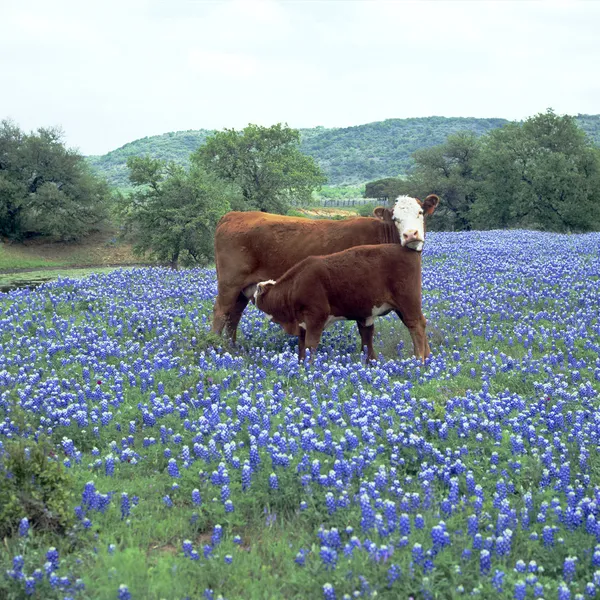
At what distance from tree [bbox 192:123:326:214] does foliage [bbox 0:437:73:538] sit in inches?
2418

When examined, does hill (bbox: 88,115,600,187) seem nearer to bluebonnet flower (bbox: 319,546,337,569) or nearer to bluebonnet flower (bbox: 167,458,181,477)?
bluebonnet flower (bbox: 167,458,181,477)

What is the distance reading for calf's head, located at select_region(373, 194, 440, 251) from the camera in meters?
9.60

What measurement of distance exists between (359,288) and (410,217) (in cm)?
138

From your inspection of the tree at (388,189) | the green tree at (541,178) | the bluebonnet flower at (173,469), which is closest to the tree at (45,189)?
the tree at (388,189)

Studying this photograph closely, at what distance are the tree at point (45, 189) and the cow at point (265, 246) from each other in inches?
1944

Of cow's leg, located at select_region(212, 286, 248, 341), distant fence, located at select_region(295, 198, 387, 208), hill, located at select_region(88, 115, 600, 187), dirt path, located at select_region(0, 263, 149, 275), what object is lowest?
dirt path, located at select_region(0, 263, 149, 275)

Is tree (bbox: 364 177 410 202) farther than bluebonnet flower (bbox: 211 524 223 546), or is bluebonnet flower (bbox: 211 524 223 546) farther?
tree (bbox: 364 177 410 202)

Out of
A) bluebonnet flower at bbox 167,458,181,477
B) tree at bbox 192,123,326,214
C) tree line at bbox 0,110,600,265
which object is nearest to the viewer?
bluebonnet flower at bbox 167,458,181,477

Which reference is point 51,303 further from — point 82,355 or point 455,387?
point 455,387

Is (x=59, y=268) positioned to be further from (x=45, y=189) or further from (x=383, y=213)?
(x=383, y=213)

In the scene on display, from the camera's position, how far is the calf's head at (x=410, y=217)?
9602 millimetres

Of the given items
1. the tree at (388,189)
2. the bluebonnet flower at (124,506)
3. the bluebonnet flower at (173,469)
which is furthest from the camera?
the tree at (388,189)

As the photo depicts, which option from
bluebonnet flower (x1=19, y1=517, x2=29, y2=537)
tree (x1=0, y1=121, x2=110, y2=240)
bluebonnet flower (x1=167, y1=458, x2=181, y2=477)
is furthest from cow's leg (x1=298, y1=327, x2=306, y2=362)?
tree (x1=0, y1=121, x2=110, y2=240)

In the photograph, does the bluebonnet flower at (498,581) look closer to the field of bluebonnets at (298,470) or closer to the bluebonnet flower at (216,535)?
the field of bluebonnets at (298,470)
